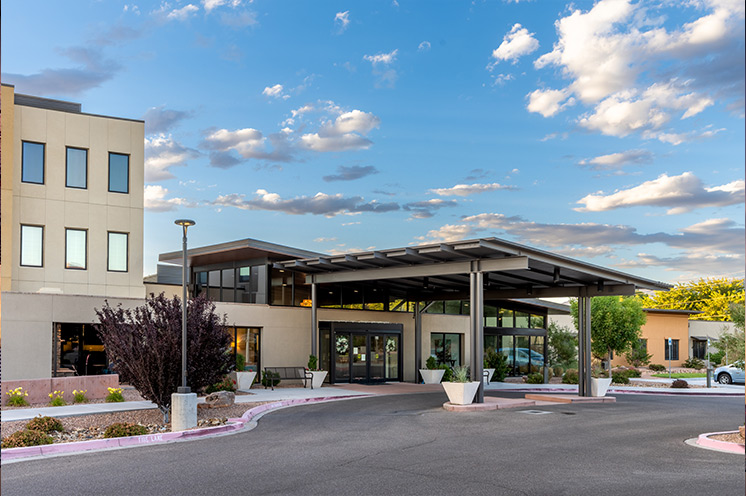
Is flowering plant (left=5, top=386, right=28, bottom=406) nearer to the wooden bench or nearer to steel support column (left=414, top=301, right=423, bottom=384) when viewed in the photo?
the wooden bench

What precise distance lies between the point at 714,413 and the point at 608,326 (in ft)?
59.6

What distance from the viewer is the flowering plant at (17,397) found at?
19125 millimetres

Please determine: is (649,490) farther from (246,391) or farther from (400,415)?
(246,391)

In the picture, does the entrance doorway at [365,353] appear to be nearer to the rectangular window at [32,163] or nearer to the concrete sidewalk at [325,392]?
the concrete sidewalk at [325,392]

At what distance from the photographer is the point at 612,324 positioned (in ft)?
127

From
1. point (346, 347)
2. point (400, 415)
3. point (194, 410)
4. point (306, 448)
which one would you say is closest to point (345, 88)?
point (346, 347)

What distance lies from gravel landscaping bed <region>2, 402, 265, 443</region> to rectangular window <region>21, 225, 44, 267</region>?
9.25 m

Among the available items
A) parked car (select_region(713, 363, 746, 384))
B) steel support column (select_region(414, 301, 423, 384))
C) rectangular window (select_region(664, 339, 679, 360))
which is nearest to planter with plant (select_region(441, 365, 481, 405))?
steel support column (select_region(414, 301, 423, 384))

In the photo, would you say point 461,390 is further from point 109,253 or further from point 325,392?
point 109,253

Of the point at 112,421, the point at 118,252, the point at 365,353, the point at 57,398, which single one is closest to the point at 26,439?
the point at 112,421

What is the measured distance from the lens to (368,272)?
26.1m

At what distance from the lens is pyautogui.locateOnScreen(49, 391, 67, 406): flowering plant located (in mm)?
19172

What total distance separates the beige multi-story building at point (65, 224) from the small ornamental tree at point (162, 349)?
579 cm

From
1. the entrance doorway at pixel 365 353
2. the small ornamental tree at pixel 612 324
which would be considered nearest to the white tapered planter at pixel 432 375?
the entrance doorway at pixel 365 353
